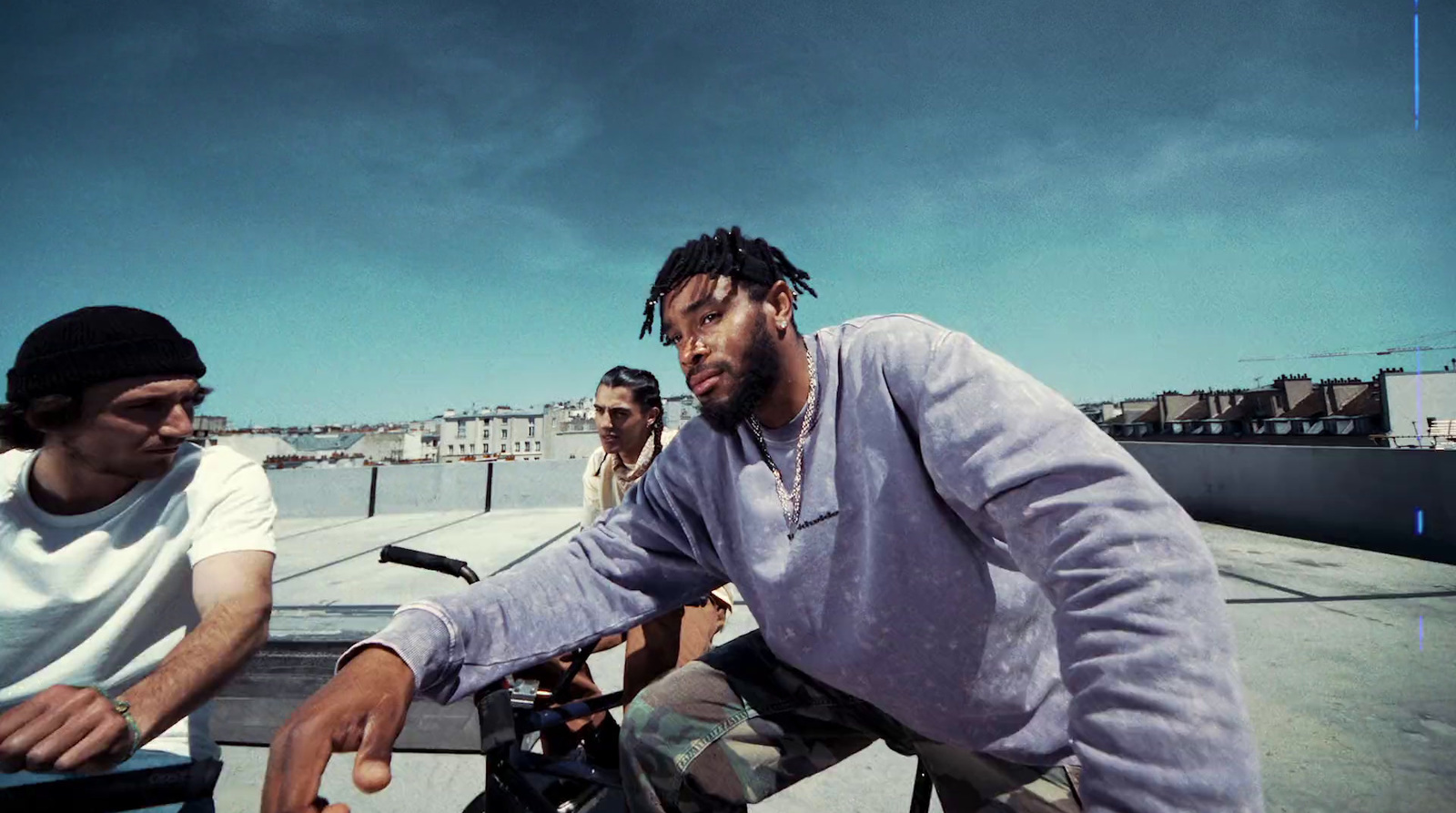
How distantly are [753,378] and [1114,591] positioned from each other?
751 mm

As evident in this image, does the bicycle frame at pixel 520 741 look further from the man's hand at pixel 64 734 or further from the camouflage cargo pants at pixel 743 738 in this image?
the man's hand at pixel 64 734

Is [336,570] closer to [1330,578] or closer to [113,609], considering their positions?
[113,609]

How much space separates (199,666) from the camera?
1.31 meters

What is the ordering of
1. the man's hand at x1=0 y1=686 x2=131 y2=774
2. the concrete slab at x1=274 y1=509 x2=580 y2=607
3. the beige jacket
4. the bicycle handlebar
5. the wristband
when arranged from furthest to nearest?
the concrete slab at x1=274 y1=509 x2=580 y2=607 < the beige jacket < the bicycle handlebar < the wristband < the man's hand at x1=0 y1=686 x2=131 y2=774

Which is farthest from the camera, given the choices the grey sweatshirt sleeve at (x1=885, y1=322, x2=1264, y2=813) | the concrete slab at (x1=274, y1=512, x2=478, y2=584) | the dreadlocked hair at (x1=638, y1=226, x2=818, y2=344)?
the concrete slab at (x1=274, y1=512, x2=478, y2=584)

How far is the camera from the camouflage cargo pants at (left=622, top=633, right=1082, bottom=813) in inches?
47.6

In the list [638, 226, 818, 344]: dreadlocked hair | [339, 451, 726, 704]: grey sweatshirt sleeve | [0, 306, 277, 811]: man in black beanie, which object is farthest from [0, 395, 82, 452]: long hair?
[638, 226, 818, 344]: dreadlocked hair

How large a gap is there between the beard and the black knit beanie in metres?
1.45

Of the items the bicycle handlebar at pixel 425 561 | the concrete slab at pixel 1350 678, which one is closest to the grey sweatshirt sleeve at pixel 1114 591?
the bicycle handlebar at pixel 425 561

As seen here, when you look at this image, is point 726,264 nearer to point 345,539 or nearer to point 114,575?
point 114,575

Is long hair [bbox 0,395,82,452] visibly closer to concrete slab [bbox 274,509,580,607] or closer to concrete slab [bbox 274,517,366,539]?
concrete slab [bbox 274,509,580,607]

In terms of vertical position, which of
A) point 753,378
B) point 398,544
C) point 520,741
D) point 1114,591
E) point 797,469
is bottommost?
point 398,544

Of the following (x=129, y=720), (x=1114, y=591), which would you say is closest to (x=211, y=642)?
(x=129, y=720)

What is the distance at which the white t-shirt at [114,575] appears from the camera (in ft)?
4.83
